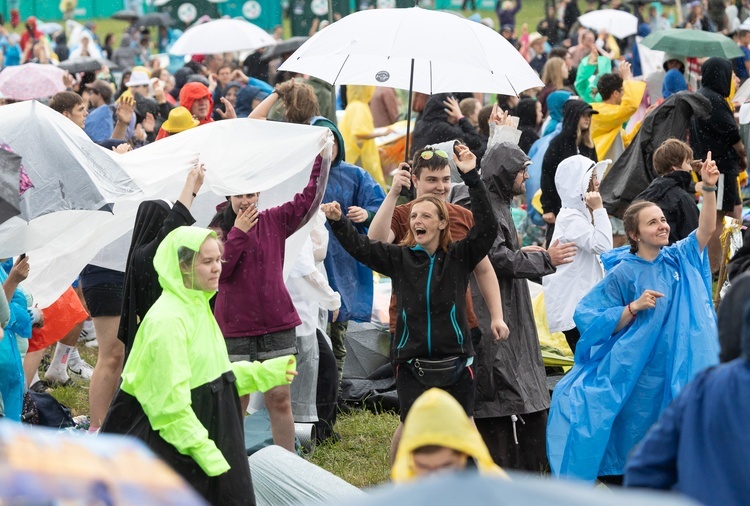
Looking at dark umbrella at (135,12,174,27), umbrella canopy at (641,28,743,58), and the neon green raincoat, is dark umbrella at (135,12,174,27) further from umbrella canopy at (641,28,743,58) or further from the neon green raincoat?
the neon green raincoat

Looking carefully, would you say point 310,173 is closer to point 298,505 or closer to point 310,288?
point 310,288

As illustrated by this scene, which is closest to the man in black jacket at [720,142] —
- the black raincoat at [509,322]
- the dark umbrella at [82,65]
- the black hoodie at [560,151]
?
the black hoodie at [560,151]

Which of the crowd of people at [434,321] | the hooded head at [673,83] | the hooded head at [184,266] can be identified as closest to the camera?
the crowd of people at [434,321]

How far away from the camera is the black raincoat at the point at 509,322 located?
6.20 metres

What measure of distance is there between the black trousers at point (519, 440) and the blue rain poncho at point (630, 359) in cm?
33

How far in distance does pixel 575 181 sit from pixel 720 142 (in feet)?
10.7

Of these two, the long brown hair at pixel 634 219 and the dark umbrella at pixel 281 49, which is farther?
the dark umbrella at pixel 281 49

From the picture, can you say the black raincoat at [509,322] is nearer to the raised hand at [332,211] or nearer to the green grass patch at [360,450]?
the green grass patch at [360,450]

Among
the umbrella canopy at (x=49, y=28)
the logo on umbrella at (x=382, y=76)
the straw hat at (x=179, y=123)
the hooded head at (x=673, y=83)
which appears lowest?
the umbrella canopy at (x=49, y=28)

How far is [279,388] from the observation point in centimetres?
623

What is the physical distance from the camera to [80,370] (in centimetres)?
886

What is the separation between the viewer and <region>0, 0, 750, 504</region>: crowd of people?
3.51 meters

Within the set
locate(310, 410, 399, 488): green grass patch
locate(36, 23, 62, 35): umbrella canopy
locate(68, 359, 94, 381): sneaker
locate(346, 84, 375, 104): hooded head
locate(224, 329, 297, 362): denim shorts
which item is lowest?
locate(68, 359, 94, 381): sneaker

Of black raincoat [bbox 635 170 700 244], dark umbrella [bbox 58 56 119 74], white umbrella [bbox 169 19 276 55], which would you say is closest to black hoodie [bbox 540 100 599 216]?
black raincoat [bbox 635 170 700 244]
